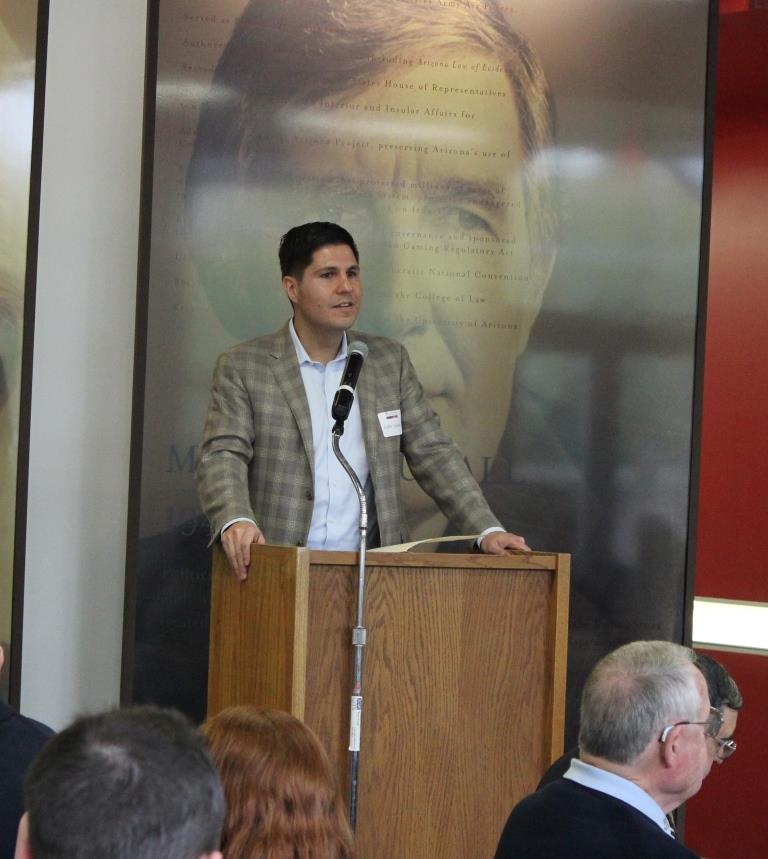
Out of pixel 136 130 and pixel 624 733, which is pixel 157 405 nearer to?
pixel 136 130

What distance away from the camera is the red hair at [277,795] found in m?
1.59

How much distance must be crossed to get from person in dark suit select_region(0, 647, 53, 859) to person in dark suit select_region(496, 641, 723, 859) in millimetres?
773

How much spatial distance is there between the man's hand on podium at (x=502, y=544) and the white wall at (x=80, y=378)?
169 cm

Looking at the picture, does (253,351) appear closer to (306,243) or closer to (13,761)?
(306,243)

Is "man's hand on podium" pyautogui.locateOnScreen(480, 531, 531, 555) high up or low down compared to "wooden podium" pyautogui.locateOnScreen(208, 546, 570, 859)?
up

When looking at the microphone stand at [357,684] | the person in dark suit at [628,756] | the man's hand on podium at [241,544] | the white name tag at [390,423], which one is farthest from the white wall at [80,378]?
the person in dark suit at [628,756]

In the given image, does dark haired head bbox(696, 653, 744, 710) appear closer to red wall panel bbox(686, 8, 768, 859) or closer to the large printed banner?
the large printed banner

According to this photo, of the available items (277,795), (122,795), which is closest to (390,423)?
(277,795)

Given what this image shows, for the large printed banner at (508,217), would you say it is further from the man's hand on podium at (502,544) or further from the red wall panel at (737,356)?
the man's hand on podium at (502,544)

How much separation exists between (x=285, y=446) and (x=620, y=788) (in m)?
1.66

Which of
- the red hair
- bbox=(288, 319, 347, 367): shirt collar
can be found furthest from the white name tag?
the red hair

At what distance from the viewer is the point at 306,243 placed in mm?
3586

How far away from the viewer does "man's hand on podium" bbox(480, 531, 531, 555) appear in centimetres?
317

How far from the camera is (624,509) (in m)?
4.66
